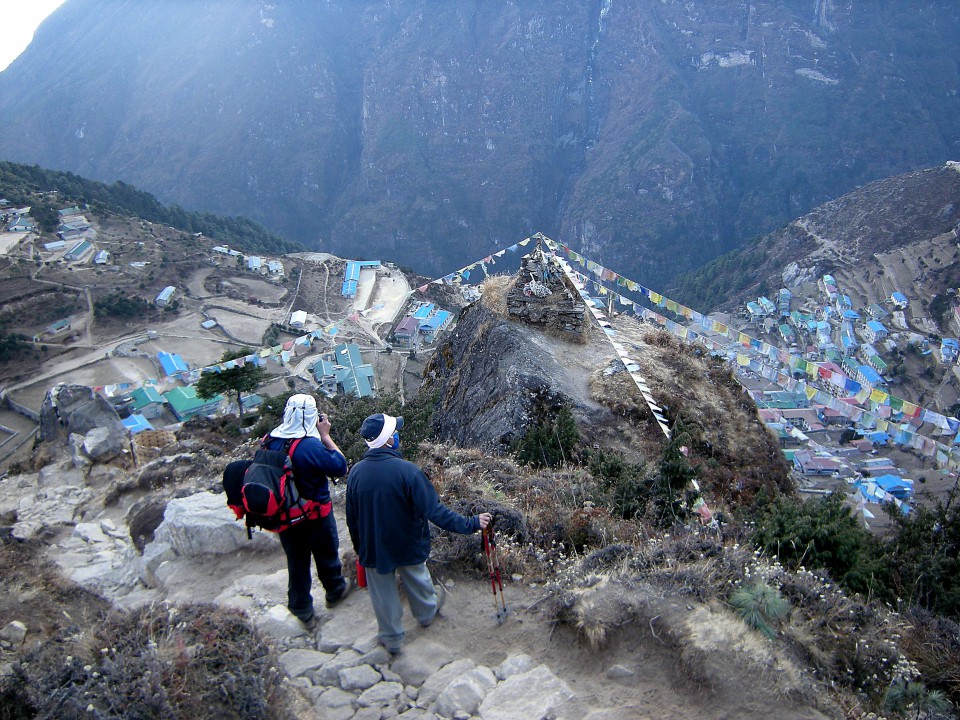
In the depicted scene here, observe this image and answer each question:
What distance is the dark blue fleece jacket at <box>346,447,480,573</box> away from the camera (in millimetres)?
3498

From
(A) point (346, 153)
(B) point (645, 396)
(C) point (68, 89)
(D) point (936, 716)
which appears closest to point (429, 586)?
(D) point (936, 716)

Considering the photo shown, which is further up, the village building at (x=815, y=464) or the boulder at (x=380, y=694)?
the boulder at (x=380, y=694)

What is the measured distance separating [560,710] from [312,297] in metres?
48.4

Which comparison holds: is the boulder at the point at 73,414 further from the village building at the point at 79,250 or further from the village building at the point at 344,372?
the village building at the point at 79,250

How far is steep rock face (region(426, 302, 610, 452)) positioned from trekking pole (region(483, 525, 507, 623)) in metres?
3.98

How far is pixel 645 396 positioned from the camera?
8750 millimetres

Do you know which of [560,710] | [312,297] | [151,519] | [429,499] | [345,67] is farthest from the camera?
[345,67]

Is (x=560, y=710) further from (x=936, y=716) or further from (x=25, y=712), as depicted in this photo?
(x=25, y=712)

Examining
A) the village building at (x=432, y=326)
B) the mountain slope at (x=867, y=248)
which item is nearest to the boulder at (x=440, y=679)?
the village building at (x=432, y=326)

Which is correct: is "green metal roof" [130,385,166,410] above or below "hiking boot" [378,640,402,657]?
below

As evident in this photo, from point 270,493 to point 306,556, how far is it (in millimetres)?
683

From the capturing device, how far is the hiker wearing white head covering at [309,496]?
12.1ft

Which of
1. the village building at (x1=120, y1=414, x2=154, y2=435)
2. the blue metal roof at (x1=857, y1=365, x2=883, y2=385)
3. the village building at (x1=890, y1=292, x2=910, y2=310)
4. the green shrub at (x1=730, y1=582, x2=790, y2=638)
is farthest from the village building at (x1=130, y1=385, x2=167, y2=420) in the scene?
the village building at (x1=890, y1=292, x2=910, y2=310)

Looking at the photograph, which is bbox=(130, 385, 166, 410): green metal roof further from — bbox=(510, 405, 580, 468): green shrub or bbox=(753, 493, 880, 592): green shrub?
bbox=(753, 493, 880, 592): green shrub
